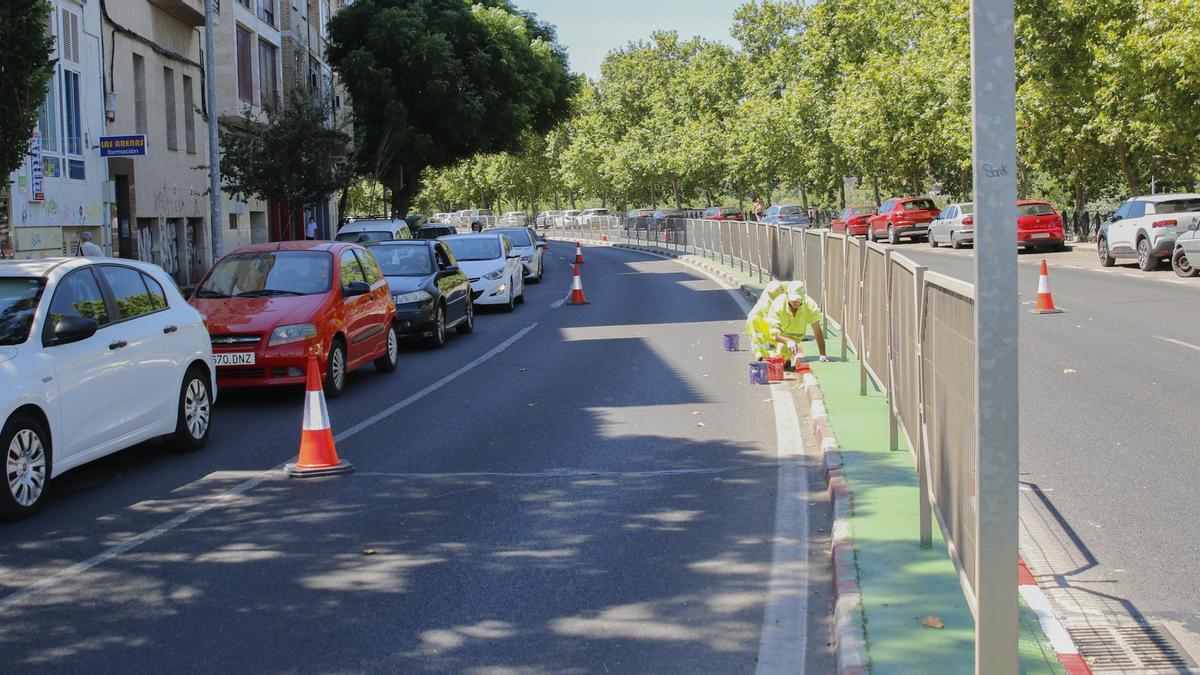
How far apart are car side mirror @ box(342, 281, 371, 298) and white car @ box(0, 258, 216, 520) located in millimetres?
3143

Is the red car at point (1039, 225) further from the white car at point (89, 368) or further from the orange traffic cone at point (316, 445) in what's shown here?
the orange traffic cone at point (316, 445)

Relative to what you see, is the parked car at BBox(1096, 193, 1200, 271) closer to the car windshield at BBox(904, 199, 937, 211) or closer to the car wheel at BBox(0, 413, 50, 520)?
the car windshield at BBox(904, 199, 937, 211)

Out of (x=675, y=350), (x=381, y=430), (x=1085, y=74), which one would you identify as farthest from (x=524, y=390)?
(x=1085, y=74)

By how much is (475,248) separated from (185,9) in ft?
36.9

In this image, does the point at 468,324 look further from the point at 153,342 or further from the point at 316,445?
the point at 316,445

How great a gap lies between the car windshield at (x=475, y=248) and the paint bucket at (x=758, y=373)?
12.7 meters

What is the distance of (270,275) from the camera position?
13.8 metres

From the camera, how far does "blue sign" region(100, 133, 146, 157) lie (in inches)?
905

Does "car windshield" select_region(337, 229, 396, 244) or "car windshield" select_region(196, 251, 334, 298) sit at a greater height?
"car windshield" select_region(337, 229, 396, 244)

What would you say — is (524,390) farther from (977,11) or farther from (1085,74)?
(1085,74)

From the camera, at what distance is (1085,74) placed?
3828 centimetres

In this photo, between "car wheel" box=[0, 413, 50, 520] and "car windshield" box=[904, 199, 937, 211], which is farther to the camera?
"car windshield" box=[904, 199, 937, 211]

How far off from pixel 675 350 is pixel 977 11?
1318cm

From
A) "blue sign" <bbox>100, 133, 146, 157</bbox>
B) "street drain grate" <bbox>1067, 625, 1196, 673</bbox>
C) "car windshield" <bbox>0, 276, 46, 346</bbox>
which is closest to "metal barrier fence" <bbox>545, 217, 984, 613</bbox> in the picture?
"street drain grate" <bbox>1067, 625, 1196, 673</bbox>
